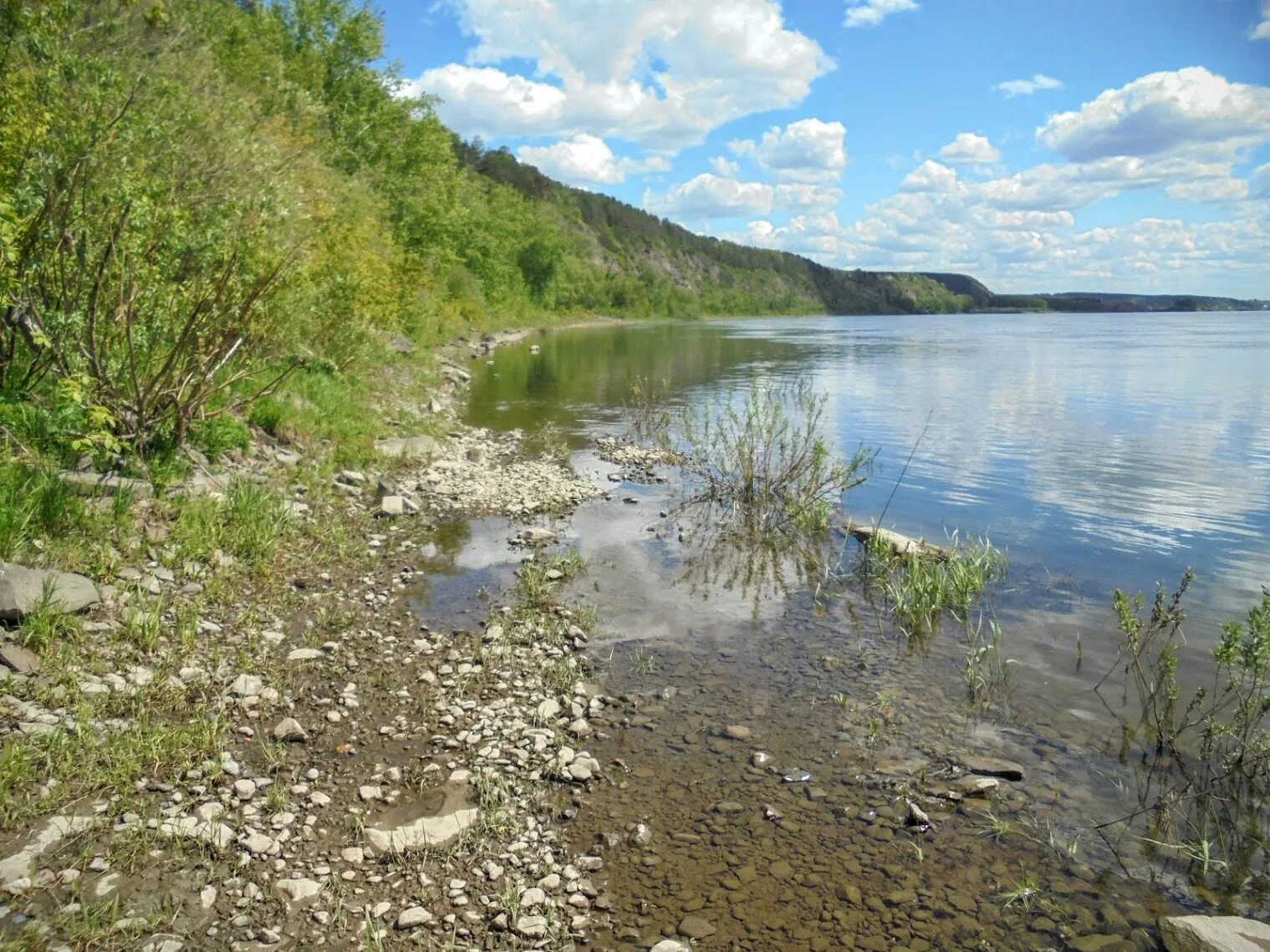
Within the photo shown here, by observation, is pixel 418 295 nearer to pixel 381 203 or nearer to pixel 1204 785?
pixel 381 203

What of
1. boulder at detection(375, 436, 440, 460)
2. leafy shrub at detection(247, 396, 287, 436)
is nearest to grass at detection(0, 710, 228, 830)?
leafy shrub at detection(247, 396, 287, 436)

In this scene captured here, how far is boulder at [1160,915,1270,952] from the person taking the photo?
5137 mm

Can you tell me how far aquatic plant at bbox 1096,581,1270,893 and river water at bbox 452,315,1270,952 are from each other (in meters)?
0.23

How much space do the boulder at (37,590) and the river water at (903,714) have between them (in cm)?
526

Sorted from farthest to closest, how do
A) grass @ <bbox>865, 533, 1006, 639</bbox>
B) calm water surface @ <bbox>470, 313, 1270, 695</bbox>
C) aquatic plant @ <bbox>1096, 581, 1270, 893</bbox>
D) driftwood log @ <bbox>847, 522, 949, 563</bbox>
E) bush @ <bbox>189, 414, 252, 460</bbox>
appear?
driftwood log @ <bbox>847, 522, 949, 563</bbox> → calm water surface @ <bbox>470, 313, 1270, 695</bbox> → bush @ <bbox>189, 414, 252, 460</bbox> → grass @ <bbox>865, 533, 1006, 639</bbox> → aquatic plant @ <bbox>1096, 581, 1270, 893</bbox>

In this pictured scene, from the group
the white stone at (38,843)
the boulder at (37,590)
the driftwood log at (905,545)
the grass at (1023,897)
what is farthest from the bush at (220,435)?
the grass at (1023,897)

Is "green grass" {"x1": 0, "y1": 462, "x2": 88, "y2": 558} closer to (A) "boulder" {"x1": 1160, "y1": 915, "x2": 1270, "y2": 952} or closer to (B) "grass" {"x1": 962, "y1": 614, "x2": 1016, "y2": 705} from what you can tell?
(B) "grass" {"x1": 962, "y1": 614, "x2": 1016, "y2": 705}

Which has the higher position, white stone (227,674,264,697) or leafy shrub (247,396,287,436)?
leafy shrub (247,396,287,436)

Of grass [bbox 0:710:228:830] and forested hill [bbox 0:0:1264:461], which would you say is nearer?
grass [bbox 0:710:228:830]

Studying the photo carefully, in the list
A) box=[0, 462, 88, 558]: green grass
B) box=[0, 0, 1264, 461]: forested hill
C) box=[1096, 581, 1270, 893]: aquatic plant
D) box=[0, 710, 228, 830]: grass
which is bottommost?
box=[1096, 581, 1270, 893]: aquatic plant

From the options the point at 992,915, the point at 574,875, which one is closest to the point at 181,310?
the point at 574,875

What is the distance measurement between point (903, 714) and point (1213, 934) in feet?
11.4

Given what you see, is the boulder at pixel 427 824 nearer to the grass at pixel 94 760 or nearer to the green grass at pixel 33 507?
the grass at pixel 94 760

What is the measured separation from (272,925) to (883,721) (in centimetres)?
597
